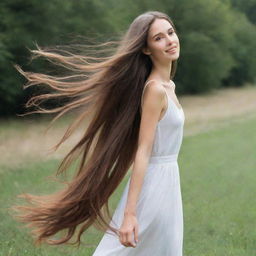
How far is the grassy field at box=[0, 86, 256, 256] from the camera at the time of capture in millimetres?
6711

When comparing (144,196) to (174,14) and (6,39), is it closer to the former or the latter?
(6,39)

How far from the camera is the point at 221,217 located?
859 cm

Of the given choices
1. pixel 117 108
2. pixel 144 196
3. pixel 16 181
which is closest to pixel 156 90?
pixel 117 108

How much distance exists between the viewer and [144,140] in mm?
3461

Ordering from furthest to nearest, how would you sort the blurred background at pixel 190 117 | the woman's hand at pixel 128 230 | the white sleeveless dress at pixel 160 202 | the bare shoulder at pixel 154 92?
the blurred background at pixel 190 117 < the white sleeveless dress at pixel 160 202 < the bare shoulder at pixel 154 92 < the woman's hand at pixel 128 230

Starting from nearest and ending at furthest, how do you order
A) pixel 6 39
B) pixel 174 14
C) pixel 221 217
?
pixel 221 217 < pixel 6 39 < pixel 174 14

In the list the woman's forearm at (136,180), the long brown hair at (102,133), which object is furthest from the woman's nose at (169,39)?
the woman's forearm at (136,180)

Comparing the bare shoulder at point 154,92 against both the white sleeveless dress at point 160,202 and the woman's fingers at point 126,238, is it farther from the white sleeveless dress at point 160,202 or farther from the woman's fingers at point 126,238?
the woman's fingers at point 126,238

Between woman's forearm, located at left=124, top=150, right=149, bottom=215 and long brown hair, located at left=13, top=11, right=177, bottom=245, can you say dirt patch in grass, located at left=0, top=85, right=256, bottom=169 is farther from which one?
woman's forearm, located at left=124, top=150, right=149, bottom=215

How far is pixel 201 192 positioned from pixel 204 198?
60cm

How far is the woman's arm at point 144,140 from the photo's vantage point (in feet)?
11.2

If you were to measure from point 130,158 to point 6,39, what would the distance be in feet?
61.7

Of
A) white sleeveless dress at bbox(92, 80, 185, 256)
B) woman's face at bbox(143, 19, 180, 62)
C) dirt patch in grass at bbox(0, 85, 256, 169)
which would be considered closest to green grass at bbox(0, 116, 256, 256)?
dirt patch in grass at bbox(0, 85, 256, 169)

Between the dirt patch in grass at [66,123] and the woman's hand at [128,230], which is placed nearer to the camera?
the woman's hand at [128,230]
